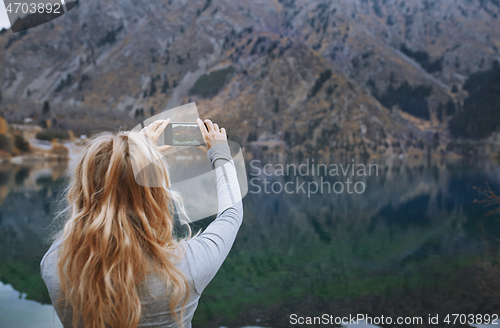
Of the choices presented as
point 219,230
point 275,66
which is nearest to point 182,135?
point 219,230

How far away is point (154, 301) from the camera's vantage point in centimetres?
91

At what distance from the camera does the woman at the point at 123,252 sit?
0.86 metres

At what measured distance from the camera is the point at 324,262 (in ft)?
26.2

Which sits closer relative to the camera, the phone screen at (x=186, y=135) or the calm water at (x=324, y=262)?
the phone screen at (x=186, y=135)

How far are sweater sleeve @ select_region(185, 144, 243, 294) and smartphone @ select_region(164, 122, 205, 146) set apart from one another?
221 millimetres

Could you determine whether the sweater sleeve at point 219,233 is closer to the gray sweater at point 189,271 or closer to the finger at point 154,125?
the gray sweater at point 189,271

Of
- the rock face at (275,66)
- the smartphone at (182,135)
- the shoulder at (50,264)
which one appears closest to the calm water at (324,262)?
the smartphone at (182,135)

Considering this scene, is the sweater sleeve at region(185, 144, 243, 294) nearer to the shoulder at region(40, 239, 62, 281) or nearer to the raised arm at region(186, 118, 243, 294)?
the raised arm at region(186, 118, 243, 294)

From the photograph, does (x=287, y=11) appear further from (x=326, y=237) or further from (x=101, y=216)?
(x=101, y=216)

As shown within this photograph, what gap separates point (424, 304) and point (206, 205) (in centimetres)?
975

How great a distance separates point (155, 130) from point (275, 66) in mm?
74538

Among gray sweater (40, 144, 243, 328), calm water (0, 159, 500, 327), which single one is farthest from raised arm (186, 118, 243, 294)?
calm water (0, 159, 500, 327)

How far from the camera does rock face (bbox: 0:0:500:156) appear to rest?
Result: 62.2 m

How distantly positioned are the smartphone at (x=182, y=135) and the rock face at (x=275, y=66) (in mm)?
56055
